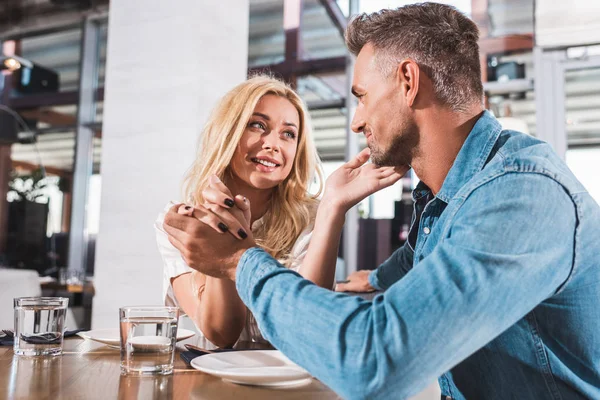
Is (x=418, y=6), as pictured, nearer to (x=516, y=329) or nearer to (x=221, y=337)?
(x=516, y=329)

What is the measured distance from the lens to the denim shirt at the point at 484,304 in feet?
2.33

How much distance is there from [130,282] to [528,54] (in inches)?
142

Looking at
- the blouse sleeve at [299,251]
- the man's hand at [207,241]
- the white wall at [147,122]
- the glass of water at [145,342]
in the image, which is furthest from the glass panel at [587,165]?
the glass of water at [145,342]

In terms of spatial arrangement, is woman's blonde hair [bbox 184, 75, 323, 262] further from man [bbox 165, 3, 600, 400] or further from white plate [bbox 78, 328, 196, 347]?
man [bbox 165, 3, 600, 400]

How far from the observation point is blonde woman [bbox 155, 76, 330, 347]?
181cm

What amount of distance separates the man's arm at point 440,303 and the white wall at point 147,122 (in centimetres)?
229

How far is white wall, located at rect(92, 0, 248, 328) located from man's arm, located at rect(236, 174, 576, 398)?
90.0 inches

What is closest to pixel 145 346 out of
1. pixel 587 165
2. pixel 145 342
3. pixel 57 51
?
pixel 145 342

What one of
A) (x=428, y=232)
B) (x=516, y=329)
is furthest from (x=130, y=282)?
(x=516, y=329)

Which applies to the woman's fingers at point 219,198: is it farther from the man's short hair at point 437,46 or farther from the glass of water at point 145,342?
the man's short hair at point 437,46

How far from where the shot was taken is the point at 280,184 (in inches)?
82.4

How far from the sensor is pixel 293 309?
78 cm

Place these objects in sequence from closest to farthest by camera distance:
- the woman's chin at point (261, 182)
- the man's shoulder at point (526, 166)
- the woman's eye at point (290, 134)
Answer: the man's shoulder at point (526, 166)
the woman's chin at point (261, 182)
the woman's eye at point (290, 134)

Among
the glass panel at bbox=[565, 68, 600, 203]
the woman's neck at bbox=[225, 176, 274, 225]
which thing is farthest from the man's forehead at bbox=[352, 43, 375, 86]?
the glass panel at bbox=[565, 68, 600, 203]
